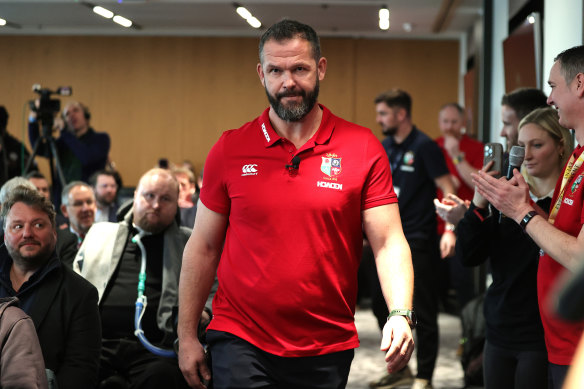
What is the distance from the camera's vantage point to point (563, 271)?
1958 mm

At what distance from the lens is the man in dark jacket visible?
8.30ft

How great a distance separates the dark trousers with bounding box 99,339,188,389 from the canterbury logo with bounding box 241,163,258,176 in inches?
55.8

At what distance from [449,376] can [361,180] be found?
2.94 meters

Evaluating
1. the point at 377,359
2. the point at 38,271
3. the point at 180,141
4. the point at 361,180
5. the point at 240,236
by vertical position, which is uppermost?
the point at 180,141

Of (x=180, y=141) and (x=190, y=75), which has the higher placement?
(x=190, y=75)

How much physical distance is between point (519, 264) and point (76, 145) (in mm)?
3838

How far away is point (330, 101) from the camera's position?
11.8m

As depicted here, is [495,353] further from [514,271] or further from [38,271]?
[38,271]

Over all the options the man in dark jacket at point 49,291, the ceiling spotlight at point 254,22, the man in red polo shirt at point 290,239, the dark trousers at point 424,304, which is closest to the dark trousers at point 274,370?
the man in red polo shirt at point 290,239

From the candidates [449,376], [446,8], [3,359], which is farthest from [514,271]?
[446,8]

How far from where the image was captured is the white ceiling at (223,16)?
9.33 metres

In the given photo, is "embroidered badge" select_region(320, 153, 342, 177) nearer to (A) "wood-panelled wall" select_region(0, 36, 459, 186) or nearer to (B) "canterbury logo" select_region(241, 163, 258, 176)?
(B) "canterbury logo" select_region(241, 163, 258, 176)

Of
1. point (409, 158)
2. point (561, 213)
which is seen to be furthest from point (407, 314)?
point (409, 158)

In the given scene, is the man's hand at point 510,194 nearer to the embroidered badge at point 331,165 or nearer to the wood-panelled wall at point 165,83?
the embroidered badge at point 331,165
